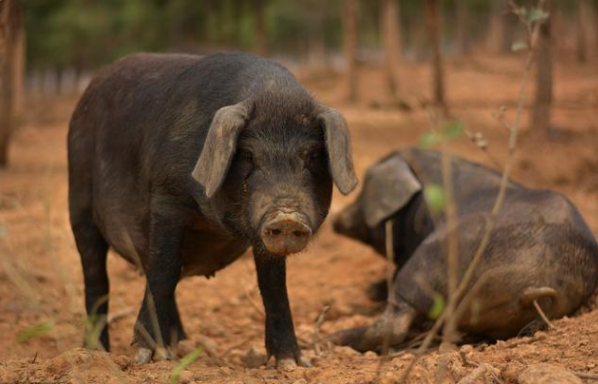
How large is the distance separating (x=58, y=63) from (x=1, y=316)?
42.3m

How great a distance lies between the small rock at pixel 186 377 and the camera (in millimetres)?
3949

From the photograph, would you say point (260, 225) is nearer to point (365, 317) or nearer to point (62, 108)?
point (365, 317)

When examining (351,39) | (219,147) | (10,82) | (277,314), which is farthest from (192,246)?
(351,39)

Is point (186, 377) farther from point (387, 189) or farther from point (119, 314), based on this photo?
point (387, 189)

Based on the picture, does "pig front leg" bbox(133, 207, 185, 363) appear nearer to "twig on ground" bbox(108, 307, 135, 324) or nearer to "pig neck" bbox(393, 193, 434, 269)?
"twig on ground" bbox(108, 307, 135, 324)

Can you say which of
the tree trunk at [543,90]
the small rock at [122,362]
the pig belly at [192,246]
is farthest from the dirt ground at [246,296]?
the pig belly at [192,246]

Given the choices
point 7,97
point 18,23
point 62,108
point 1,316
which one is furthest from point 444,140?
point 62,108

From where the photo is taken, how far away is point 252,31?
168 ft

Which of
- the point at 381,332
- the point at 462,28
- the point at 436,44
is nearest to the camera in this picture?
the point at 381,332

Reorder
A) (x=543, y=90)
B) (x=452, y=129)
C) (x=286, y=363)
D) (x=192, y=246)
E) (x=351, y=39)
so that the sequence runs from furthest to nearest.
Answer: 1. (x=351, y=39)
2. (x=543, y=90)
3. (x=192, y=246)
4. (x=286, y=363)
5. (x=452, y=129)

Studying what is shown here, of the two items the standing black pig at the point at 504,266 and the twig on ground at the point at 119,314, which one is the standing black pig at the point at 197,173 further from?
the standing black pig at the point at 504,266

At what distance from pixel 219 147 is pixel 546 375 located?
1709 millimetres

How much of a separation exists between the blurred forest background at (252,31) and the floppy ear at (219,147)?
9058 mm

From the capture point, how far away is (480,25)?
199ft
